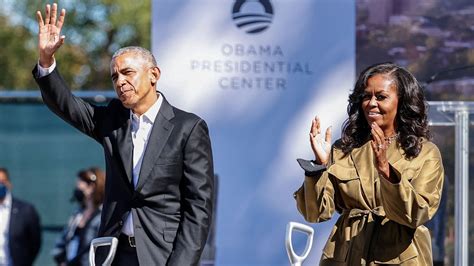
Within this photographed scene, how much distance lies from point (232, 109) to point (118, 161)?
2.91m

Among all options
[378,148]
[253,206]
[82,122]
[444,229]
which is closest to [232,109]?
[253,206]

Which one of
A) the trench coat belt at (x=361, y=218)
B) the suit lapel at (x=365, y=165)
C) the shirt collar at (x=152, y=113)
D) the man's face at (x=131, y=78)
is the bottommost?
the trench coat belt at (x=361, y=218)

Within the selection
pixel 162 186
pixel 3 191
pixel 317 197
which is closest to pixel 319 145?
pixel 317 197

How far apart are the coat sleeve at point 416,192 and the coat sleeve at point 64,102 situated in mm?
1670

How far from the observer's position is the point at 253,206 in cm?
844

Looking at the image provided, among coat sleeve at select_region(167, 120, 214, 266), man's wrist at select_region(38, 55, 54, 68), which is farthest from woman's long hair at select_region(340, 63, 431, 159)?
man's wrist at select_region(38, 55, 54, 68)

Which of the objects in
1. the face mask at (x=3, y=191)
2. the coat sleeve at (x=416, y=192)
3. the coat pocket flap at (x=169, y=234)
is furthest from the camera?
the face mask at (x=3, y=191)

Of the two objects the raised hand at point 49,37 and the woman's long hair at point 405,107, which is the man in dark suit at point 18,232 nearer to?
the raised hand at point 49,37

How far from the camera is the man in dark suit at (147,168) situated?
546 centimetres

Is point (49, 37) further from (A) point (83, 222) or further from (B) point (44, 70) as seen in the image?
(A) point (83, 222)

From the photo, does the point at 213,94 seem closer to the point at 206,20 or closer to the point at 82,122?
the point at 206,20

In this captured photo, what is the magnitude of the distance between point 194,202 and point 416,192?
1163mm

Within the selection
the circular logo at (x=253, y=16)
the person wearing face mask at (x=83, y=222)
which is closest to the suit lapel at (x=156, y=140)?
the circular logo at (x=253, y=16)

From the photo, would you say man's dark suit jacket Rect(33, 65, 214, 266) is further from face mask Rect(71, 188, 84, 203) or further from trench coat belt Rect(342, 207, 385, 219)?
face mask Rect(71, 188, 84, 203)
